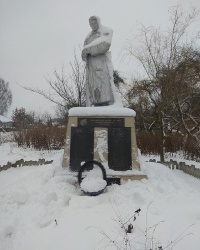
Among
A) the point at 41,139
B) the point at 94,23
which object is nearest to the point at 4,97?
the point at 41,139

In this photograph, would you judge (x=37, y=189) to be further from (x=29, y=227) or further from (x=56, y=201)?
(x=29, y=227)

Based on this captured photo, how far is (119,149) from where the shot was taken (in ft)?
17.4

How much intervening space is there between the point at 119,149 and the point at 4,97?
46.2m

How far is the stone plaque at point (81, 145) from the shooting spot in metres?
5.26

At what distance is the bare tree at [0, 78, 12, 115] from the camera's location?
45.3m

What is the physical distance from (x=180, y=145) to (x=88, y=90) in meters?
7.78

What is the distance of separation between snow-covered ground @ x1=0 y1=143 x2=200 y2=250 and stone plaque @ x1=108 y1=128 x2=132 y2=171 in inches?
19.3

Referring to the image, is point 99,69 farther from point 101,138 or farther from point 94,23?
point 101,138

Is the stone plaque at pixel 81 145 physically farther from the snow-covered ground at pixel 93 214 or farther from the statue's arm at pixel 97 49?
the statue's arm at pixel 97 49

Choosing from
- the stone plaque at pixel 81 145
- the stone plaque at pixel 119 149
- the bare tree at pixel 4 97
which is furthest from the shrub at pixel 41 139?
the bare tree at pixel 4 97

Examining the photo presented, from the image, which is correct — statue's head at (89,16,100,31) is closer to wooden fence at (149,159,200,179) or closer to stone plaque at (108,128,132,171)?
stone plaque at (108,128,132,171)

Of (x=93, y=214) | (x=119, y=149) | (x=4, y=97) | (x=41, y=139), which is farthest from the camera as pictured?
(x=4, y=97)

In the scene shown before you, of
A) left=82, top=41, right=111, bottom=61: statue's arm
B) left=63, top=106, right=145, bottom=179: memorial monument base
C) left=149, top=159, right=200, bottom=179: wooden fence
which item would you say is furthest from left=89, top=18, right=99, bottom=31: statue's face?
left=149, top=159, right=200, bottom=179: wooden fence

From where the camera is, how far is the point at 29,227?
129 inches
